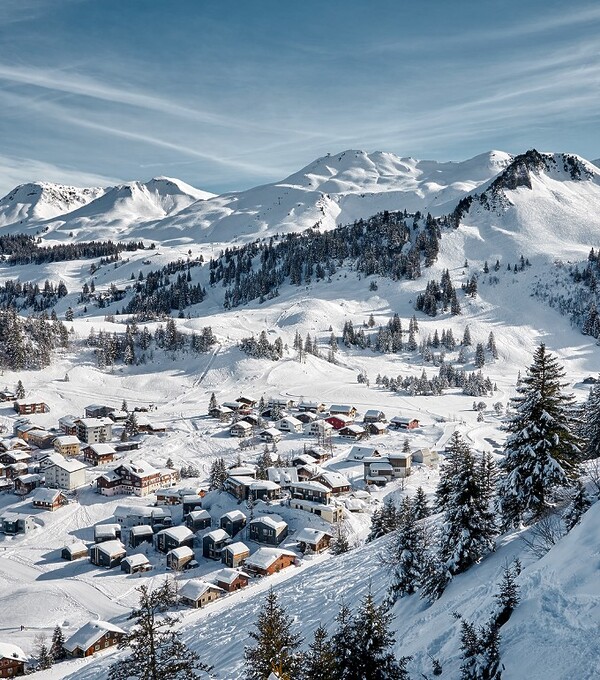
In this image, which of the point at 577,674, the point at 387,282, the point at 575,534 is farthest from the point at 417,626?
the point at 387,282

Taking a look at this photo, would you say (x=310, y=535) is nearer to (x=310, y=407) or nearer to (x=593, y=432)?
(x=593, y=432)

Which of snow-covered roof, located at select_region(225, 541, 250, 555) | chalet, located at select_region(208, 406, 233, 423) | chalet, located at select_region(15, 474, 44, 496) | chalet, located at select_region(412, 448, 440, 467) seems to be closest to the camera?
snow-covered roof, located at select_region(225, 541, 250, 555)

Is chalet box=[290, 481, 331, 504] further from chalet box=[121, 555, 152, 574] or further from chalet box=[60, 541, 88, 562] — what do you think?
chalet box=[60, 541, 88, 562]

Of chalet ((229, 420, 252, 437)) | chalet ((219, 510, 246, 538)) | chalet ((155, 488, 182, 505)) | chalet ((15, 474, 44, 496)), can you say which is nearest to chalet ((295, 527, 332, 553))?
chalet ((219, 510, 246, 538))

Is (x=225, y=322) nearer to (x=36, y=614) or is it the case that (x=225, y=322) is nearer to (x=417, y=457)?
(x=417, y=457)

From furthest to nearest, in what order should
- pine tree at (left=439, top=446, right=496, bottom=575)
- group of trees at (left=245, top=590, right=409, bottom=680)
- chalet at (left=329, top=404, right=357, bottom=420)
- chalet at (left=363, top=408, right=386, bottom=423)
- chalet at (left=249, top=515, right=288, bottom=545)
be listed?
chalet at (left=329, top=404, right=357, bottom=420) < chalet at (left=363, top=408, right=386, bottom=423) < chalet at (left=249, top=515, right=288, bottom=545) < pine tree at (left=439, top=446, right=496, bottom=575) < group of trees at (left=245, top=590, right=409, bottom=680)

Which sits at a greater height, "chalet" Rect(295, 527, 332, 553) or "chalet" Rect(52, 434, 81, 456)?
"chalet" Rect(52, 434, 81, 456)
